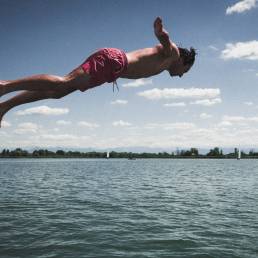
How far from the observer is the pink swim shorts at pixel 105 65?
7.12 m

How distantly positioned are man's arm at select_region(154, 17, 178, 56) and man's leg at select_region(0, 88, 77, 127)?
194 cm

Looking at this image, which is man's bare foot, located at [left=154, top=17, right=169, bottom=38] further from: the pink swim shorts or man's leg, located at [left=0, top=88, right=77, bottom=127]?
man's leg, located at [left=0, top=88, right=77, bottom=127]

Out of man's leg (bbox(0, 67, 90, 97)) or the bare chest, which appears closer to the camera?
man's leg (bbox(0, 67, 90, 97))

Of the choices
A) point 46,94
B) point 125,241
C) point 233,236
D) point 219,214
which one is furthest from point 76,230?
point 46,94

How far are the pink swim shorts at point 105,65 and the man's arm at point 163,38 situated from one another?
2.60ft

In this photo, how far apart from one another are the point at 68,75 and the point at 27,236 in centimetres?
1265

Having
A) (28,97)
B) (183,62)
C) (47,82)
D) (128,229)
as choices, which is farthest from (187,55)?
(128,229)

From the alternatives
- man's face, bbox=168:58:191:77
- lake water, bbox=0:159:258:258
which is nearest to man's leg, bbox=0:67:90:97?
man's face, bbox=168:58:191:77

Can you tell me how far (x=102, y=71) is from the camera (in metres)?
7.19

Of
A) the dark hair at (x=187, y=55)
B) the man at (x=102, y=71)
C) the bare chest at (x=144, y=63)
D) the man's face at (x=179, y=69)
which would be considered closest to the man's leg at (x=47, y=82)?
the man at (x=102, y=71)

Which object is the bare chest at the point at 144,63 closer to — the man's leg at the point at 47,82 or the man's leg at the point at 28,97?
the man's leg at the point at 47,82

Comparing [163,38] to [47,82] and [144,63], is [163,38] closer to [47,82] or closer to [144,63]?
[144,63]

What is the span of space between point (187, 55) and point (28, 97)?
344cm

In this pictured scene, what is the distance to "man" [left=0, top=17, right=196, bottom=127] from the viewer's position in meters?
6.73
